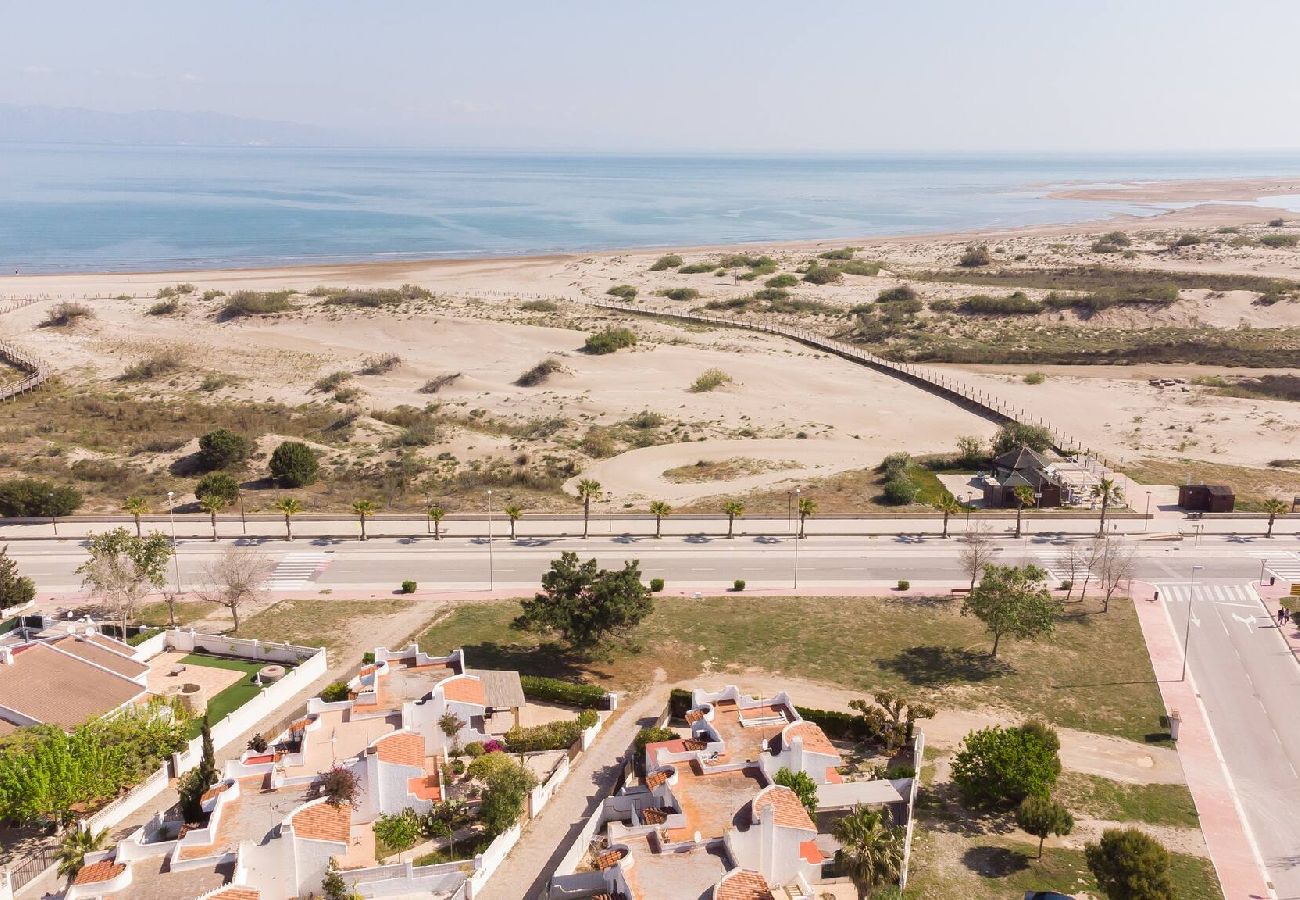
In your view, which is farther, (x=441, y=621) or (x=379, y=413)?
(x=379, y=413)

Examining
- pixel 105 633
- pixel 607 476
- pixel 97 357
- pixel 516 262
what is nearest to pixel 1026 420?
pixel 607 476

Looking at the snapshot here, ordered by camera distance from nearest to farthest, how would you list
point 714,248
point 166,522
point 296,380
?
point 166,522, point 296,380, point 714,248

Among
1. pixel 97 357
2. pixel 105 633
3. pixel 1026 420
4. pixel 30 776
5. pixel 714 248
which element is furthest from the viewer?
pixel 714 248

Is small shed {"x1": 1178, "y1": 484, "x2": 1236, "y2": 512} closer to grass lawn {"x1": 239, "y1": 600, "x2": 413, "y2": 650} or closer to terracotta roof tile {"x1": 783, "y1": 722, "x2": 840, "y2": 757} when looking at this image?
terracotta roof tile {"x1": 783, "y1": 722, "x2": 840, "y2": 757}

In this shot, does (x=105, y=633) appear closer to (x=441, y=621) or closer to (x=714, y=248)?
(x=441, y=621)

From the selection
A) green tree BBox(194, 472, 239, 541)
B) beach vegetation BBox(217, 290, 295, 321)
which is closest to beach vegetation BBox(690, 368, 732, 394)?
green tree BBox(194, 472, 239, 541)

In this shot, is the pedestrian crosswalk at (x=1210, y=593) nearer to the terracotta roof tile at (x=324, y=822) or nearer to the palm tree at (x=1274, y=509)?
the palm tree at (x=1274, y=509)

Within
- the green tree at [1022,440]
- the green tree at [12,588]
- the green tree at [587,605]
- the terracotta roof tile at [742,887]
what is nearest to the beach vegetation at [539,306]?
the green tree at [1022,440]
